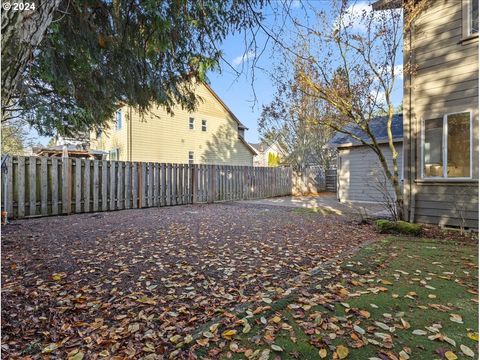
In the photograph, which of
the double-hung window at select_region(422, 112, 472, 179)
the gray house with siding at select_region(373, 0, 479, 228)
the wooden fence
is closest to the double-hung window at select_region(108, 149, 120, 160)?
the wooden fence

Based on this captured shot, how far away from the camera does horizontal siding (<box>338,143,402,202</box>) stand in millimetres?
11797

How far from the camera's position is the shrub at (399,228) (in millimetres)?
5898

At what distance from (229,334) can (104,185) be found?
25.1 feet

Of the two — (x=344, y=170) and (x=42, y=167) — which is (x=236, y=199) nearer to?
(x=344, y=170)

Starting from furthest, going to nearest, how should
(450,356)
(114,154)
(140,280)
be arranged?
(114,154) < (140,280) < (450,356)

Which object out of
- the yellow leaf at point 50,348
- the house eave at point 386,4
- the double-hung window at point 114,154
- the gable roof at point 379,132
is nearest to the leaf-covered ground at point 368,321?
the yellow leaf at point 50,348

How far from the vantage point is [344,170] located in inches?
517

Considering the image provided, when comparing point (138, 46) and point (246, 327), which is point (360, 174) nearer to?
point (138, 46)

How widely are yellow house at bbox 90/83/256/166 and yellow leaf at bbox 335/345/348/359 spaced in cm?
1588

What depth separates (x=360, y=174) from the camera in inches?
492

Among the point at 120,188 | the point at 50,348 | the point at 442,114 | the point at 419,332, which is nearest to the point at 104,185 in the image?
the point at 120,188

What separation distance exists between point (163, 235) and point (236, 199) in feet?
26.0

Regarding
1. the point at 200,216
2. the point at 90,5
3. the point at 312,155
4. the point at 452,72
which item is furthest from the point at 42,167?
the point at 312,155

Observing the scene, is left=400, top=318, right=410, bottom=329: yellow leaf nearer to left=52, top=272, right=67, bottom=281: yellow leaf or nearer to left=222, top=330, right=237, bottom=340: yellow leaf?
left=222, top=330, right=237, bottom=340: yellow leaf
